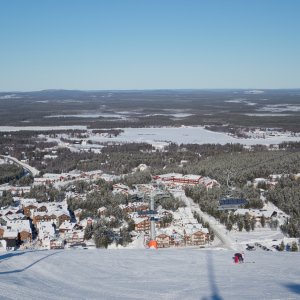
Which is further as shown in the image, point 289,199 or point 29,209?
point 29,209

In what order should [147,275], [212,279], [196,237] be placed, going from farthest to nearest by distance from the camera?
[196,237] → [147,275] → [212,279]

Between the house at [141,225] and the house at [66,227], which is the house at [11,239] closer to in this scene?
the house at [66,227]

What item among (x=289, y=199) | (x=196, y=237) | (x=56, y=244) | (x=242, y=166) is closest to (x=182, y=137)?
(x=242, y=166)

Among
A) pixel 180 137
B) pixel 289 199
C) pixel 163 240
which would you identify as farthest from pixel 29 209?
pixel 180 137

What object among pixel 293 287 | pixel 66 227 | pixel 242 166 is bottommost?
pixel 66 227

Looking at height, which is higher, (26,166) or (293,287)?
(293,287)

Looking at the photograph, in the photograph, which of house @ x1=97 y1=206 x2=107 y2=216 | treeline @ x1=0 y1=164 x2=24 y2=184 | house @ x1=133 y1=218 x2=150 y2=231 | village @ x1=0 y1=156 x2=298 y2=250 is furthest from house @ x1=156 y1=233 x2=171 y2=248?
treeline @ x1=0 y1=164 x2=24 y2=184

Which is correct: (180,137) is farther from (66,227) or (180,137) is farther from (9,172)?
(66,227)

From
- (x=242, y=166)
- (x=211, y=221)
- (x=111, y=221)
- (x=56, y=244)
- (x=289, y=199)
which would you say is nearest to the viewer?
(x=56, y=244)

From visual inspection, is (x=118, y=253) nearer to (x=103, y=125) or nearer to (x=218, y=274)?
(x=218, y=274)
